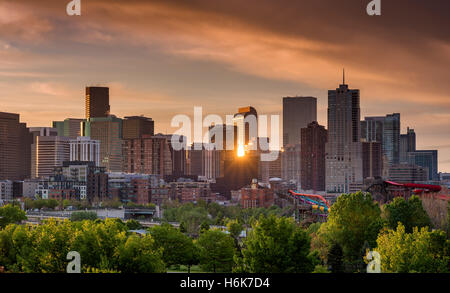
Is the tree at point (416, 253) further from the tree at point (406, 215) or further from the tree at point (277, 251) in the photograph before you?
the tree at point (406, 215)

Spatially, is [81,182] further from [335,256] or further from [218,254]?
[335,256]

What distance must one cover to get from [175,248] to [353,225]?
15123 millimetres

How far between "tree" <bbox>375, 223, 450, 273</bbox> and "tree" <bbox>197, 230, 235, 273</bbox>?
16.9m

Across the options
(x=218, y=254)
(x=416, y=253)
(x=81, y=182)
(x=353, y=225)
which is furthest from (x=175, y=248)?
(x=81, y=182)

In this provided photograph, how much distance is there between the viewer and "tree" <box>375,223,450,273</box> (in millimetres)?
30828

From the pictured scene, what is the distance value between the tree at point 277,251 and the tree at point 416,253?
15.0 ft

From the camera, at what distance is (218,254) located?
48.4 meters

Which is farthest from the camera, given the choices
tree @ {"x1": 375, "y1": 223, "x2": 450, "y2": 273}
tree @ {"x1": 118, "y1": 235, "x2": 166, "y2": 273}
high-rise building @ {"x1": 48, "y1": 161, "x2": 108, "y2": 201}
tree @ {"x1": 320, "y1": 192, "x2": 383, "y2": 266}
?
high-rise building @ {"x1": 48, "y1": 161, "x2": 108, "y2": 201}

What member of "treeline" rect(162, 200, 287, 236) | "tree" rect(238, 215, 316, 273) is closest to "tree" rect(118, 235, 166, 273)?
"tree" rect(238, 215, 316, 273)

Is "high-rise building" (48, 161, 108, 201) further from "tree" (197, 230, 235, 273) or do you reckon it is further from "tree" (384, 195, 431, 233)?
"tree" (384, 195, 431, 233)
